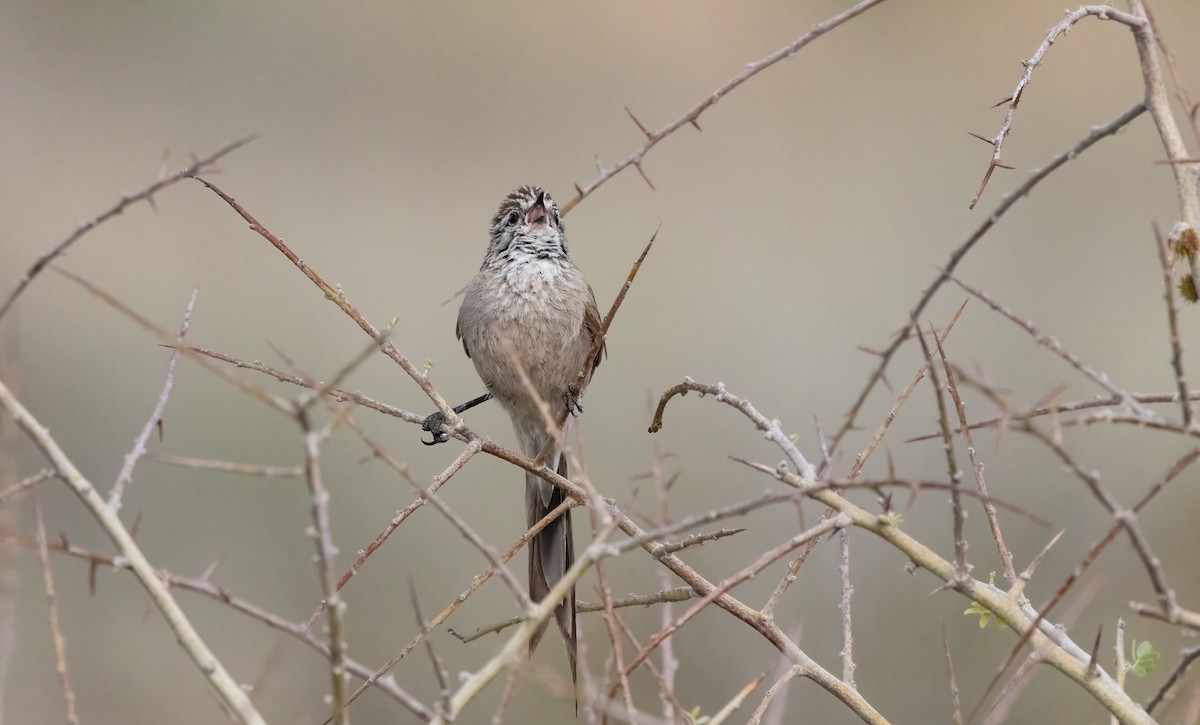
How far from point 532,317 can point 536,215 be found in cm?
44

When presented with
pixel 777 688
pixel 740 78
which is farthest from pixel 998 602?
pixel 740 78

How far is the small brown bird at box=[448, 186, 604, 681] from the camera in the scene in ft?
12.9

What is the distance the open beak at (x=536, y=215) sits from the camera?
4156mm

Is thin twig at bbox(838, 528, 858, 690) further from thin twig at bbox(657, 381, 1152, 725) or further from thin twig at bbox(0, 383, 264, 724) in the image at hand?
thin twig at bbox(0, 383, 264, 724)

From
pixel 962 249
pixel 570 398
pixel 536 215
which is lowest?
pixel 962 249

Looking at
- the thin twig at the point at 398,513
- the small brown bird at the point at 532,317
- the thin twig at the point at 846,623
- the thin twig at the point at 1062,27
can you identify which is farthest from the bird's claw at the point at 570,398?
the thin twig at the point at 1062,27

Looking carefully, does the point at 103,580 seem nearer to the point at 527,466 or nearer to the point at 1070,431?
the point at 527,466

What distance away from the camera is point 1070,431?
6.51 metres

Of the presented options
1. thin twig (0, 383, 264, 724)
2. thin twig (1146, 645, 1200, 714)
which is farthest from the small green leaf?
thin twig (0, 383, 264, 724)

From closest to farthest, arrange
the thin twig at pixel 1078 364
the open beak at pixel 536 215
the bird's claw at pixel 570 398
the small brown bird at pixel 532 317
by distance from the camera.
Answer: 1. the thin twig at pixel 1078 364
2. the small brown bird at pixel 532 317
3. the bird's claw at pixel 570 398
4. the open beak at pixel 536 215

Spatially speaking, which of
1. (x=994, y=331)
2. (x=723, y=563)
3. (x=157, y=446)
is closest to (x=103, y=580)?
(x=157, y=446)

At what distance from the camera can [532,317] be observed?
12.9 ft

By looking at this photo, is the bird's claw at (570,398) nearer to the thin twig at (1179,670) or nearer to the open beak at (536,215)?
the open beak at (536,215)

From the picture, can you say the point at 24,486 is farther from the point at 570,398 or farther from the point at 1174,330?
the point at 570,398
